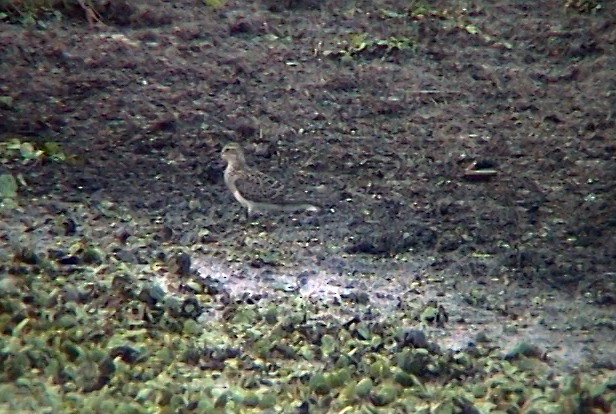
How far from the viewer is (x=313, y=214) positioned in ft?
37.2

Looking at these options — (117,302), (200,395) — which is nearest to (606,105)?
(117,302)

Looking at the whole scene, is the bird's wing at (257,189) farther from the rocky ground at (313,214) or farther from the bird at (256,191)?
the rocky ground at (313,214)

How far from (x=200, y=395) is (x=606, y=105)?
23.8 feet

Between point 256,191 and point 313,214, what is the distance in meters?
0.52

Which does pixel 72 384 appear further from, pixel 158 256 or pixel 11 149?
pixel 11 149

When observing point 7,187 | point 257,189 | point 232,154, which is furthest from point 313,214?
point 7,187

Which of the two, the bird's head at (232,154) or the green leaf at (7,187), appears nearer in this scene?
the green leaf at (7,187)

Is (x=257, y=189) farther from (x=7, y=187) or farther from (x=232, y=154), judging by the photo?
(x=7, y=187)

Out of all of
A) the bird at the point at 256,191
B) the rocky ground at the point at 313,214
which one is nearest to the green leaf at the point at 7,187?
the rocky ground at the point at 313,214

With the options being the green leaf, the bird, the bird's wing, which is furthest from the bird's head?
the green leaf

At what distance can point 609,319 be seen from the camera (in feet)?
31.5

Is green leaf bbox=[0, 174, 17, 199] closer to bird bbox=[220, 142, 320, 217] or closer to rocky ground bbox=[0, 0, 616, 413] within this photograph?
rocky ground bbox=[0, 0, 616, 413]

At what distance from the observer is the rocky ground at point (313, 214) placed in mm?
7984

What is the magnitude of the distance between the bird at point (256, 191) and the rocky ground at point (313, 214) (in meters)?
0.14
